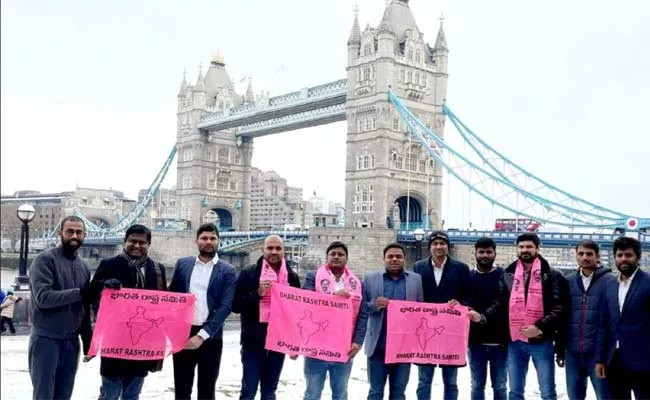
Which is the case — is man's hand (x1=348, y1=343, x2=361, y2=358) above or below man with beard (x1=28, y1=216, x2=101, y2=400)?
below

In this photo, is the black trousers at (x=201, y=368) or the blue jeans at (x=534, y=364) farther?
the blue jeans at (x=534, y=364)

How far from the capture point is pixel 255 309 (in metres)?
5.87

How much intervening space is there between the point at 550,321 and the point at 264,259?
253cm

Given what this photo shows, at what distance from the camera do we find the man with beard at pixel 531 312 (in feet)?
18.9

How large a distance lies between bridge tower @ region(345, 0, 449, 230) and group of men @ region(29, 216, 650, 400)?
1254 inches

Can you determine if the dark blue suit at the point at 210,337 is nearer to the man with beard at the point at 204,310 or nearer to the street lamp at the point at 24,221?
the man with beard at the point at 204,310

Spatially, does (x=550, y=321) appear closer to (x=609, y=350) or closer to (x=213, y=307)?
(x=609, y=350)

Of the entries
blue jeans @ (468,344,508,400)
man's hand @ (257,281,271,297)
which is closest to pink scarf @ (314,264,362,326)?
man's hand @ (257,281,271,297)

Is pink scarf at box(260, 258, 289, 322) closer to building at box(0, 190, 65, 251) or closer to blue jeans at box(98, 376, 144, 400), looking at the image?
blue jeans at box(98, 376, 144, 400)

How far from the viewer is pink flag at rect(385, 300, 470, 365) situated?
595cm

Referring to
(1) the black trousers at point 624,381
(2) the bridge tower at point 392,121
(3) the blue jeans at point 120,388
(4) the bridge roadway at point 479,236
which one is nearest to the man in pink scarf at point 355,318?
(3) the blue jeans at point 120,388

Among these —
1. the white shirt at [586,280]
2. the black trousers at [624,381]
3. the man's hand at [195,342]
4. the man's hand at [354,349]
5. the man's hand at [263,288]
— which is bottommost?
the black trousers at [624,381]

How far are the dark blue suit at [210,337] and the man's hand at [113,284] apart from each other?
548 millimetres

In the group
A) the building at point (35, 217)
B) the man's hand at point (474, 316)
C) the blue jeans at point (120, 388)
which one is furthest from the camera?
the building at point (35, 217)
